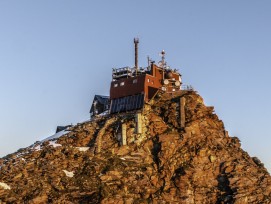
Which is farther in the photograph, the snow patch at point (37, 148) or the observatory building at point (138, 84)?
the observatory building at point (138, 84)

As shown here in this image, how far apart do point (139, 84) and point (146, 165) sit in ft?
70.9

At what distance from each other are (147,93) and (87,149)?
1927 centimetres

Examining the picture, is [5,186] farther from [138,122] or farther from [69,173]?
[138,122]

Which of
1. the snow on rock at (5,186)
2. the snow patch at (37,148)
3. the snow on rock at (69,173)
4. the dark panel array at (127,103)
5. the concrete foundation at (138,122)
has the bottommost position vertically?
the snow on rock at (5,186)

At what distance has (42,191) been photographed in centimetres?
8481

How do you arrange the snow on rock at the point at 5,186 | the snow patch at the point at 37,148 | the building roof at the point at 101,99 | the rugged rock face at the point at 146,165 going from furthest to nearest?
1. the building roof at the point at 101,99
2. the snow patch at the point at 37,148
3. the rugged rock face at the point at 146,165
4. the snow on rock at the point at 5,186

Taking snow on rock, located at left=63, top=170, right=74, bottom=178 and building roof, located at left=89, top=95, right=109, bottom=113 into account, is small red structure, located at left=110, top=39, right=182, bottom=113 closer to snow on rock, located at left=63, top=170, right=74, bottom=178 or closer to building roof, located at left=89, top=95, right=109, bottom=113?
building roof, located at left=89, top=95, right=109, bottom=113

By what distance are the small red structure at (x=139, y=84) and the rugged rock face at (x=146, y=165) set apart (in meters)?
4.25

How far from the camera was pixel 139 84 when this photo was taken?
109375mm

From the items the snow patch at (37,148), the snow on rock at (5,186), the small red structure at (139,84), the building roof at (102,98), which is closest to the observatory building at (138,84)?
the small red structure at (139,84)

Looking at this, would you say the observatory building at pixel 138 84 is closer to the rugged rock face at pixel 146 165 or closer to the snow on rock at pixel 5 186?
the rugged rock face at pixel 146 165

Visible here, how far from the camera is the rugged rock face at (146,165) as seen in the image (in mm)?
86562

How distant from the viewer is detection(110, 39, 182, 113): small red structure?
108562 mm

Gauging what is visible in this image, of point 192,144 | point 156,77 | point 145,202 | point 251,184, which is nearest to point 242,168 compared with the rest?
point 251,184
